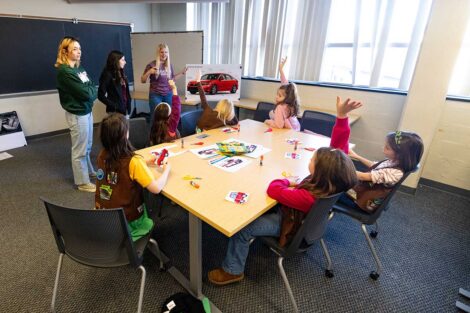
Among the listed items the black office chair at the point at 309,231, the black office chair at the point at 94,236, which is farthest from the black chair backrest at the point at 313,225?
the black office chair at the point at 94,236

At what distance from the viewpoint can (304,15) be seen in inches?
143

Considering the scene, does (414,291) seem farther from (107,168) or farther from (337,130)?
(107,168)

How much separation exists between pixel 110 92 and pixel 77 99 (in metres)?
0.57

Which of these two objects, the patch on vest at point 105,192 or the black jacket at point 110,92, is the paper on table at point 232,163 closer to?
the patch on vest at point 105,192

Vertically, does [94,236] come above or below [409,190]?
above

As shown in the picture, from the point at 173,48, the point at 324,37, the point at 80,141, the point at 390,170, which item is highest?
the point at 324,37

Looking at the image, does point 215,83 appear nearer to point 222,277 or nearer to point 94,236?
point 222,277

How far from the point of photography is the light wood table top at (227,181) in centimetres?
123

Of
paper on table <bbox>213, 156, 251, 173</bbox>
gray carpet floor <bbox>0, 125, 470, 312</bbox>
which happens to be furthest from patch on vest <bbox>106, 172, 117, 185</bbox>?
gray carpet floor <bbox>0, 125, 470, 312</bbox>

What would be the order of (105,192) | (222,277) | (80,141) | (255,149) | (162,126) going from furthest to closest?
1. (80,141)
2. (162,126)
3. (255,149)
4. (222,277)
5. (105,192)

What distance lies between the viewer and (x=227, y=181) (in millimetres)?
1549

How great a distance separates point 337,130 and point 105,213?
165 centimetres

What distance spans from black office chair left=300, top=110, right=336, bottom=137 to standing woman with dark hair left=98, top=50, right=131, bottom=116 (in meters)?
2.11

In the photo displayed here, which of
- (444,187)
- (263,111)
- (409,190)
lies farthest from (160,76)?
(444,187)
